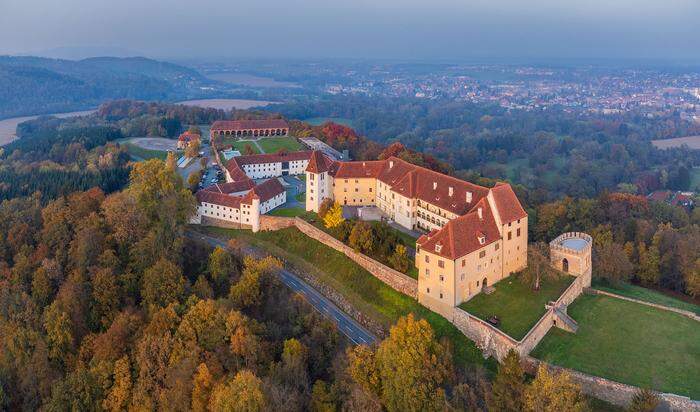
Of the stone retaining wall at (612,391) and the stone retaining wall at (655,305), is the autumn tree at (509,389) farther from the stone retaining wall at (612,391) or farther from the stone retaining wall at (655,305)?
the stone retaining wall at (655,305)

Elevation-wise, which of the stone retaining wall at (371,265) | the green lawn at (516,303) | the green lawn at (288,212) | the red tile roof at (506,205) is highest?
the red tile roof at (506,205)

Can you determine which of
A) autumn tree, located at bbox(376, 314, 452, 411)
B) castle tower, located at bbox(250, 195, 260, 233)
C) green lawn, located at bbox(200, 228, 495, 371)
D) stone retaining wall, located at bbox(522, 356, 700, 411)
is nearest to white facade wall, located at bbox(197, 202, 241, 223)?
green lawn, located at bbox(200, 228, 495, 371)

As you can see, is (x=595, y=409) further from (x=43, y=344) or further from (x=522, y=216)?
(x=43, y=344)

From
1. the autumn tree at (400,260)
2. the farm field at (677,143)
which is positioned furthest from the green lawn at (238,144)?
the farm field at (677,143)

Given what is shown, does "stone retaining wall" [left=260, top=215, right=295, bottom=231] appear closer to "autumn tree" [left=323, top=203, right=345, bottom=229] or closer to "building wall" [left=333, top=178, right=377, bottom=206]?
"autumn tree" [left=323, top=203, right=345, bottom=229]

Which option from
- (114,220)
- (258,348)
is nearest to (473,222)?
(258,348)

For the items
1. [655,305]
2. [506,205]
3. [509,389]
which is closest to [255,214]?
[506,205]
